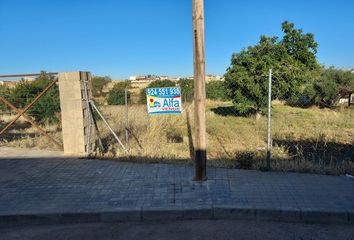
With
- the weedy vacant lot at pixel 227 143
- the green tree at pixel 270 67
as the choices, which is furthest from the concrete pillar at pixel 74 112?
the green tree at pixel 270 67

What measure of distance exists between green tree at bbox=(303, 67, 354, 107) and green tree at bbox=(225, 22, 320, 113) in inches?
219

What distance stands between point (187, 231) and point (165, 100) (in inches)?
156

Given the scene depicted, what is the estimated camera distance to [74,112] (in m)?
6.73

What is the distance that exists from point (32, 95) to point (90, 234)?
11.3m

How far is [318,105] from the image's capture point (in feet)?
75.5

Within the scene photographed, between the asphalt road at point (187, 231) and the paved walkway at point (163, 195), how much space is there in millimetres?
138

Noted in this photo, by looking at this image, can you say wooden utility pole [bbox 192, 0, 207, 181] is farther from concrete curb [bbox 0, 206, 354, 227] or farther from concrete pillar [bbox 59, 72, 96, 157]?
concrete pillar [bbox 59, 72, 96, 157]

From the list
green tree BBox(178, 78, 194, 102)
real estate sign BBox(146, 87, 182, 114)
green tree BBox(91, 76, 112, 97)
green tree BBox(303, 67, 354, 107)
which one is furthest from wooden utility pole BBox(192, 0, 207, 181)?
green tree BBox(303, 67, 354, 107)

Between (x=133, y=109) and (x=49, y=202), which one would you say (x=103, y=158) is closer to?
(x=49, y=202)

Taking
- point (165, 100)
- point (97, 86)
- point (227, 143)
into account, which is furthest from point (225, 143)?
point (97, 86)

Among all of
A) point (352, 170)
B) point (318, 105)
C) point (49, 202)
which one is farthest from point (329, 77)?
point (49, 202)

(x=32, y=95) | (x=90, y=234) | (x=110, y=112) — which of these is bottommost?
(x=90, y=234)

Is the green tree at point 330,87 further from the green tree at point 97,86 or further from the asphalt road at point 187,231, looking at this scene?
the asphalt road at point 187,231

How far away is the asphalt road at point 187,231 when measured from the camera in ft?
11.0
